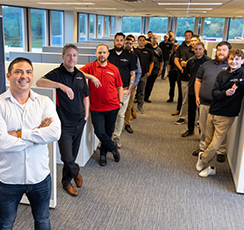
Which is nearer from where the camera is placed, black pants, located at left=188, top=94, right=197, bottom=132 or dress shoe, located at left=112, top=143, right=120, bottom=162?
dress shoe, located at left=112, top=143, right=120, bottom=162

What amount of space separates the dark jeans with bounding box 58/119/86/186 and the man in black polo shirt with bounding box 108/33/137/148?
1.18m

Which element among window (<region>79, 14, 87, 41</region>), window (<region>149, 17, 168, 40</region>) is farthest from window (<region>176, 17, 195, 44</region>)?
window (<region>79, 14, 87, 41</region>)

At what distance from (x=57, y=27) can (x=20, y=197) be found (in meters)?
10.2

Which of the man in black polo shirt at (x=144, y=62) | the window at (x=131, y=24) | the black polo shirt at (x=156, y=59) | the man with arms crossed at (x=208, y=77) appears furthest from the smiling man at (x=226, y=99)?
the window at (x=131, y=24)

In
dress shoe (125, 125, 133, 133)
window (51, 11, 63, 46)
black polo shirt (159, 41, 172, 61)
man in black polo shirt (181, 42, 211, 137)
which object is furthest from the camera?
window (51, 11, 63, 46)

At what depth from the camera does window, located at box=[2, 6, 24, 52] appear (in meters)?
8.28

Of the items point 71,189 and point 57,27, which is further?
point 57,27

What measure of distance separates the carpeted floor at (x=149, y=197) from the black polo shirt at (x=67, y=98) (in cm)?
80

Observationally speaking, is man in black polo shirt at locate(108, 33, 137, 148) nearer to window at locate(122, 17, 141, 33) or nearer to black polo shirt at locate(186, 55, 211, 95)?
black polo shirt at locate(186, 55, 211, 95)

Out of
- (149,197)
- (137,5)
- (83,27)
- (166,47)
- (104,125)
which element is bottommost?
(149,197)

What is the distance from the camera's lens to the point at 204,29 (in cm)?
1688

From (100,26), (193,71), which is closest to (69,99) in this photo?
(193,71)

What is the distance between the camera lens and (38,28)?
9.78m

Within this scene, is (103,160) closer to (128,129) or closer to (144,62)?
(128,129)
